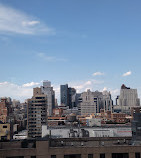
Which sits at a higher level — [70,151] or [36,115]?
[70,151]

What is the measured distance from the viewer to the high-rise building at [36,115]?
162 meters

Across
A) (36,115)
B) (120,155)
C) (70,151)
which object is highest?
(70,151)

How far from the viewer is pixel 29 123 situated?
538ft

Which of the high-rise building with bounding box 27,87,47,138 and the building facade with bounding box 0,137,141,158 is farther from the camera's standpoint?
the high-rise building with bounding box 27,87,47,138

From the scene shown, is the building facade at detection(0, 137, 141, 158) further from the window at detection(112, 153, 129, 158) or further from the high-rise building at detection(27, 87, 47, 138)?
the high-rise building at detection(27, 87, 47, 138)

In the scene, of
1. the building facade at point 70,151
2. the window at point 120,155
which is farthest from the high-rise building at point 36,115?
the window at point 120,155

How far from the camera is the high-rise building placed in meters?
162

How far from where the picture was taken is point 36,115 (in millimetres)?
166625

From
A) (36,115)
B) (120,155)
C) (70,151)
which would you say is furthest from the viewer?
(36,115)

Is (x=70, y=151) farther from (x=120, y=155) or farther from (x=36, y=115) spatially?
(x=36, y=115)

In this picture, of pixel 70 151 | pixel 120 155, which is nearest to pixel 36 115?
pixel 70 151

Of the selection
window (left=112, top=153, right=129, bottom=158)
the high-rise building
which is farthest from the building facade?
the high-rise building

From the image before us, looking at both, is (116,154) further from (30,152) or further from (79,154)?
(30,152)

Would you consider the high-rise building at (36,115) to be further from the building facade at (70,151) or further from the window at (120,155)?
the window at (120,155)
